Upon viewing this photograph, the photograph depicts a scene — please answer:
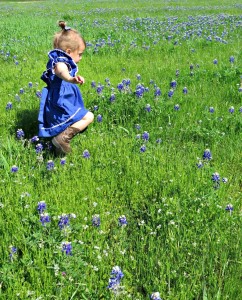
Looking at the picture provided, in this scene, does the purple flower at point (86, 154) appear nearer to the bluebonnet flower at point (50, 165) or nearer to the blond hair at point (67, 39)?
the bluebonnet flower at point (50, 165)

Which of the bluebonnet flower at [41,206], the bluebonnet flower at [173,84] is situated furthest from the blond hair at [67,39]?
the bluebonnet flower at [41,206]

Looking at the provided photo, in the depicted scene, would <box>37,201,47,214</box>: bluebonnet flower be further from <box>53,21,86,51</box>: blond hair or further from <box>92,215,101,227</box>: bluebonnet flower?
<box>53,21,86,51</box>: blond hair

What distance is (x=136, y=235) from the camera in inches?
125

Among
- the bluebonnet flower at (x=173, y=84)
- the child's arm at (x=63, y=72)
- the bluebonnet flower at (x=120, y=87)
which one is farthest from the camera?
the bluebonnet flower at (x=173, y=84)

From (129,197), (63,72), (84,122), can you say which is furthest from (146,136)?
(63,72)

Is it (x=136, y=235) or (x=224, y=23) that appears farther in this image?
(x=224, y=23)

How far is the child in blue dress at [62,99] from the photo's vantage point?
4605mm

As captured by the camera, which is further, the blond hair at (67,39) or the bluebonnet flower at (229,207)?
the blond hair at (67,39)

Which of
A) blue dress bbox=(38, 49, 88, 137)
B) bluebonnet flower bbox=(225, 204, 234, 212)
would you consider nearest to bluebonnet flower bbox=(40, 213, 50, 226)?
bluebonnet flower bbox=(225, 204, 234, 212)

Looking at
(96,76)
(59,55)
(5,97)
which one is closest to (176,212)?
(59,55)

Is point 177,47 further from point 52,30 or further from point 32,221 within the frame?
point 32,221

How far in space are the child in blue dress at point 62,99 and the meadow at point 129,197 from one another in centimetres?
21

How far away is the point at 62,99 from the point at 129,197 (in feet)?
5.50

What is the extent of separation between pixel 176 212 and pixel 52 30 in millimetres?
11500
